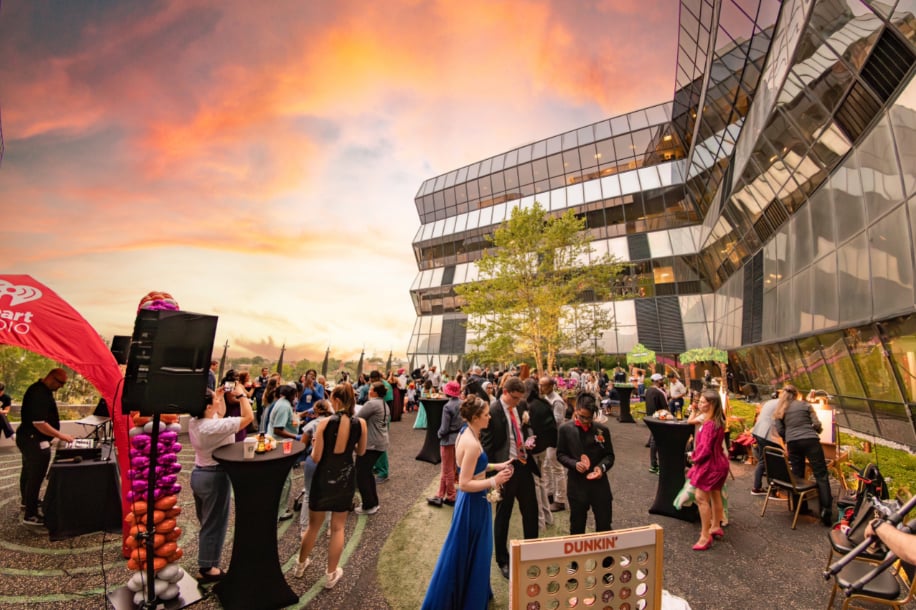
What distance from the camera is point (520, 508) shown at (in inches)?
181

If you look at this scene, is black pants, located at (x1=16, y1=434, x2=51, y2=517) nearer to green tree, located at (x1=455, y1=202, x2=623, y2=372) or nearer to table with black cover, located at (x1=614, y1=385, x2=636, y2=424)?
table with black cover, located at (x1=614, y1=385, x2=636, y2=424)

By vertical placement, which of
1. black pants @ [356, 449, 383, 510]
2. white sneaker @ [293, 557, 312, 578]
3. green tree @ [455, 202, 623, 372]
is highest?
green tree @ [455, 202, 623, 372]

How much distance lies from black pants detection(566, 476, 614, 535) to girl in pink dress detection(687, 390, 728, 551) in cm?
174

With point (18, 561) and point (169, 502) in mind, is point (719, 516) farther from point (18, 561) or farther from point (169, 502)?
point (18, 561)

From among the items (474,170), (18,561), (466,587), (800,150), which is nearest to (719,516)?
(466,587)

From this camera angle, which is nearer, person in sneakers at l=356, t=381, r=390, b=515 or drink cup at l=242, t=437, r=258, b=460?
drink cup at l=242, t=437, r=258, b=460

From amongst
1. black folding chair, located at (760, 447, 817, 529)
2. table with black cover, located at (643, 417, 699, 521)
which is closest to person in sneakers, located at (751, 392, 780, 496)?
black folding chair, located at (760, 447, 817, 529)

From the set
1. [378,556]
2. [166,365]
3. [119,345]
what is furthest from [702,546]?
[119,345]

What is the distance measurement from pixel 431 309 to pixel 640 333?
18.0m

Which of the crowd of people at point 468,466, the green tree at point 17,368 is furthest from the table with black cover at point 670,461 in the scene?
the green tree at point 17,368

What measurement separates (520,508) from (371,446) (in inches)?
122

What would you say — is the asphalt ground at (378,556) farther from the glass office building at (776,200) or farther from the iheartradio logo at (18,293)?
the glass office building at (776,200)

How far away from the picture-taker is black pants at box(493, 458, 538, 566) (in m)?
4.60

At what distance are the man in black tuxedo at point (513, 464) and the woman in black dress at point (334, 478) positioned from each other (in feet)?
5.23
